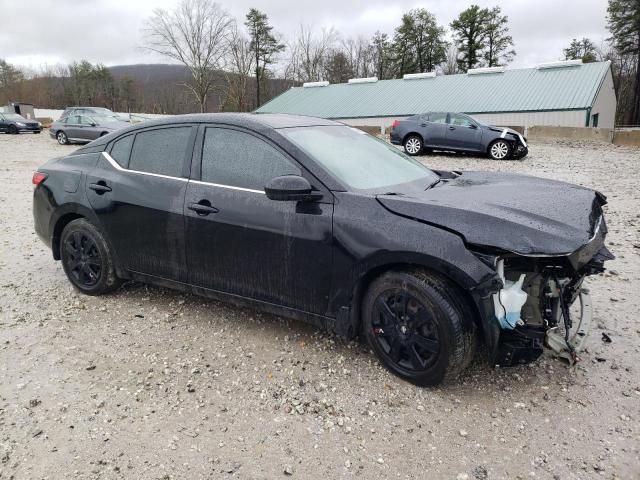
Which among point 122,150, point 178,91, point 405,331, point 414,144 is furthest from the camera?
point 178,91

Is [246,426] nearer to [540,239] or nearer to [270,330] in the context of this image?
[270,330]

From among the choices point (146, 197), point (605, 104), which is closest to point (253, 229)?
point (146, 197)

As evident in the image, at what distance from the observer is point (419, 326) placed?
2795 mm

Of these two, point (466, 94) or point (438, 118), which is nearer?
point (438, 118)

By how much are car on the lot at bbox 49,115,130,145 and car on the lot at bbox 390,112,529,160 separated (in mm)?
11584

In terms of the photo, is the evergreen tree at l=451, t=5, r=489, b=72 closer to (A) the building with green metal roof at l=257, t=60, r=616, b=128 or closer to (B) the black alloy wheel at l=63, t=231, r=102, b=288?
(A) the building with green metal roof at l=257, t=60, r=616, b=128

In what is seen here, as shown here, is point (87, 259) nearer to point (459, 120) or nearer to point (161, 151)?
point (161, 151)

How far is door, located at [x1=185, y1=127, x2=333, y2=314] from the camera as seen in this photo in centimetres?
304

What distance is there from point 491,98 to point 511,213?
2857 centimetres

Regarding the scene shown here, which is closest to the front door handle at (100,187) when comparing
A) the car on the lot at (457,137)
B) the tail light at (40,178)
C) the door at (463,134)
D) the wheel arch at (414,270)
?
the tail light at (40,178)

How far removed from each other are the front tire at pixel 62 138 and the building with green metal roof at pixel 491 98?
1572 cm

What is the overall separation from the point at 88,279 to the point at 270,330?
71.4 inches

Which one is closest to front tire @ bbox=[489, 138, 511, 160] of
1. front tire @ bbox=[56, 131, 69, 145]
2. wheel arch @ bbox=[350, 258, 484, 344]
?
wheel arch @ bbox=[350, 258, 484, 344]

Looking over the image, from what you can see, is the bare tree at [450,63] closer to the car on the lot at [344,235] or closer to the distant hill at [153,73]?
the distant hill at [153,73]
